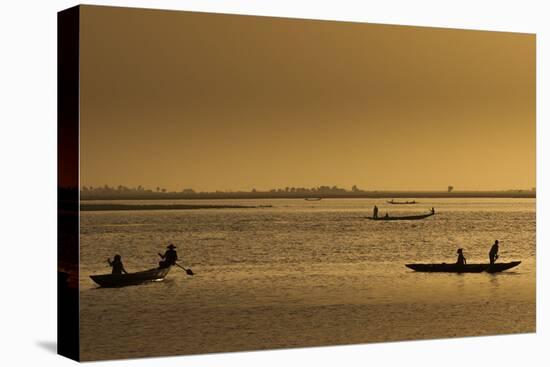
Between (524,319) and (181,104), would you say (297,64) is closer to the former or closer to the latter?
(181,104)

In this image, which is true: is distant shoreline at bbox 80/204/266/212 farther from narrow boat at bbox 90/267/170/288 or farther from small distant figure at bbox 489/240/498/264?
small distant figure at bbox 489/240/498/264

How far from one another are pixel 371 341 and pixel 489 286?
60.3 inches

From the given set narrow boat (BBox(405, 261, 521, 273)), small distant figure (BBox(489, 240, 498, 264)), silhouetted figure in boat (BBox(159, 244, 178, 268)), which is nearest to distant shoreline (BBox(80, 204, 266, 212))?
silhouetted figure in boat (BBox(159, 244, 178, 268))

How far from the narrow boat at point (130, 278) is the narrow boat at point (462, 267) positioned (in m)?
2.76

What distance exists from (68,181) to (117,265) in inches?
36.3

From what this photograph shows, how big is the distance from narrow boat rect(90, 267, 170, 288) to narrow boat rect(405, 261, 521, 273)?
9.06 feet

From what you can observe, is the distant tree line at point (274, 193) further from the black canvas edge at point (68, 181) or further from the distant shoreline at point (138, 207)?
the black canvas edge at point (68, 181)

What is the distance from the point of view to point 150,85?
46.7ft

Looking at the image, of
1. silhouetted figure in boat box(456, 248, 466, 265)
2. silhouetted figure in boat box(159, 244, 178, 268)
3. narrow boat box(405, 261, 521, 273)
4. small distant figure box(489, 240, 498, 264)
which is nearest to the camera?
silhouetted figure in boat box(159, 244, 178, 268)

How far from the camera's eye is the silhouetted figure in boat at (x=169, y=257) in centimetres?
1421

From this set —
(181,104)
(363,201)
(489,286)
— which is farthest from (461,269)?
(181,104)

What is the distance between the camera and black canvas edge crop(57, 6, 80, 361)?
13914 millimetres

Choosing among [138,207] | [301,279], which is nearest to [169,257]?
[138,207]

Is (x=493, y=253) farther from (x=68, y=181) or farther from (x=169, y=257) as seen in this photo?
(x=68, y=181)
